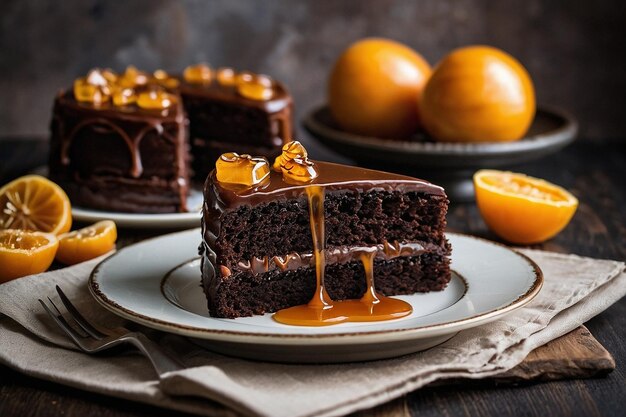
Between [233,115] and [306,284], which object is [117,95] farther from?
[306,284]

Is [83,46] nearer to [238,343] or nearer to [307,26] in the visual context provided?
[307,26]

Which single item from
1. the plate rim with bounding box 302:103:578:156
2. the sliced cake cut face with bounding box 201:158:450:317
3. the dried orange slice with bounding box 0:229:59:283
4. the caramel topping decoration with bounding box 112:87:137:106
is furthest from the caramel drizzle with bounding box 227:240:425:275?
the caramel topping decoration with bounding box 112:87:137:106

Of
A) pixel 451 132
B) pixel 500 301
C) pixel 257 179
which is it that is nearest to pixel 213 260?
pixel 257 179

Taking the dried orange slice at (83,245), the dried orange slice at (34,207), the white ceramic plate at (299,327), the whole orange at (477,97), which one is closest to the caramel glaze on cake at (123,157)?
the dried orange slice at (34,207)

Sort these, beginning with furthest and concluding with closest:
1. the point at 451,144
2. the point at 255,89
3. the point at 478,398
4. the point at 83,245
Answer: the point at 255,89 < the point at 451,144 < the point at 83,245 < the point at 478,398

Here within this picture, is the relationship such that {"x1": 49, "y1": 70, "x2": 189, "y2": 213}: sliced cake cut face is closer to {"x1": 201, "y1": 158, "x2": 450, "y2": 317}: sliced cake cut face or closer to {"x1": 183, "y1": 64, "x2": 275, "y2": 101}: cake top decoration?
{"x1": 183, "y1": 64, "x2": 275, "y2": 101}: cake top decoration

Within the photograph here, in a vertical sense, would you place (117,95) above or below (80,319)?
above

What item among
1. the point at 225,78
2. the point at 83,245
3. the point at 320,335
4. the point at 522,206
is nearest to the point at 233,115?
the point at 225,78
